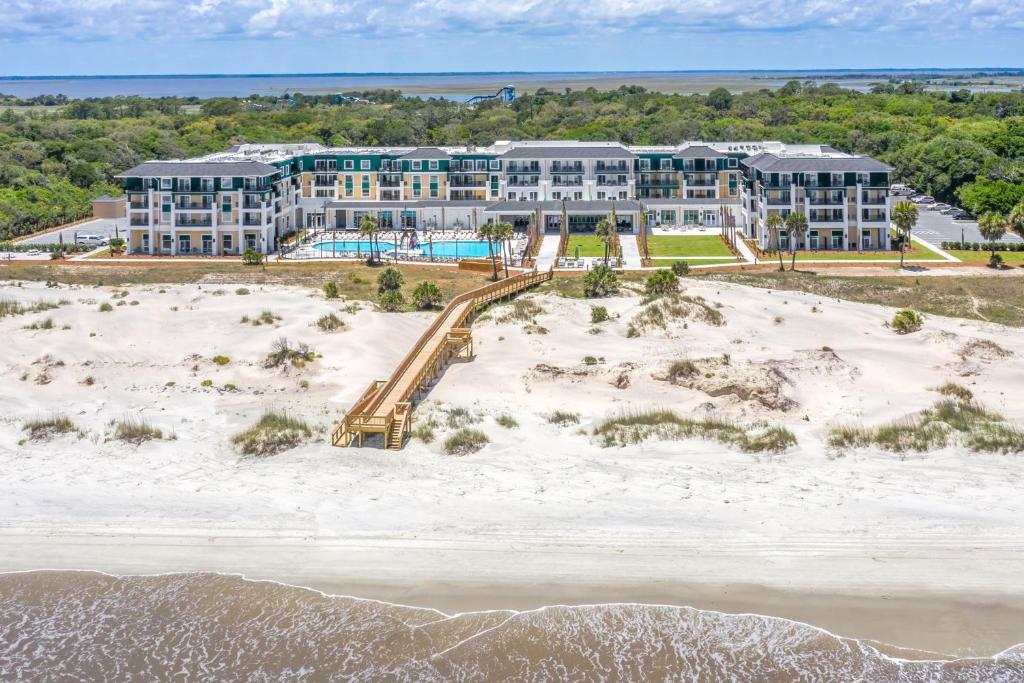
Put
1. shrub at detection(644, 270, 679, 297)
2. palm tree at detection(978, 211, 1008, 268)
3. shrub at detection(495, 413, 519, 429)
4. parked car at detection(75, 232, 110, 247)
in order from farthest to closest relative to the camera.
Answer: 1. parked car at detection(75, 232, 110, 247)
2. palm tree at detection(978, 211, 1008, 268)
3. shrub at detection(644, 270, 679, 297)
4. shrub at detection(495, 413, 519, 429)

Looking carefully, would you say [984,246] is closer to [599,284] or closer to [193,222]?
[599,284]

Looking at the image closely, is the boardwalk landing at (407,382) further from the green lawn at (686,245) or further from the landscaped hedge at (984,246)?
the landscaped hedge at (984,246)

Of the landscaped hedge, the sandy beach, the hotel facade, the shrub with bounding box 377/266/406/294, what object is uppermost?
the hotel facade

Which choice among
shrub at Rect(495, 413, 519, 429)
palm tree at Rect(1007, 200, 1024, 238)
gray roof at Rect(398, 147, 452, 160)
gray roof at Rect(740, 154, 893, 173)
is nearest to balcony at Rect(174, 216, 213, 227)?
gray roof at Rect(398, 147, 452, 160)

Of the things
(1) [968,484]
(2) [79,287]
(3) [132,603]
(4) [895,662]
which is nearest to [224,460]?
(3) [132,603]

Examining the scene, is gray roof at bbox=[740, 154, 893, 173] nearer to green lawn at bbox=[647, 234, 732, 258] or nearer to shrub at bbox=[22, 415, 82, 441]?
green lawn at bbox=[647, 234, 732, 258]

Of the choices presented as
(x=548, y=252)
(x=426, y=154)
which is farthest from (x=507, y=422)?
(x=426, y=154)
